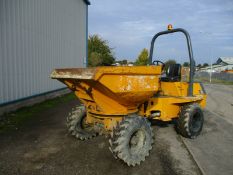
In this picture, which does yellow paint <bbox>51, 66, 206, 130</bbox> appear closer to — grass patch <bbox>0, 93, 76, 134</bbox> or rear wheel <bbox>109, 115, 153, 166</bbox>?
rear wheel <bbox>109, 115, 153, 166</bbox>

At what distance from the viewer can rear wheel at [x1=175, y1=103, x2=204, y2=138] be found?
593 centimetres

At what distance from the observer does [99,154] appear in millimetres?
5016

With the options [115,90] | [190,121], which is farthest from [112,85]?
[190,121]

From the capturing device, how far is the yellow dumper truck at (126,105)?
4237mm

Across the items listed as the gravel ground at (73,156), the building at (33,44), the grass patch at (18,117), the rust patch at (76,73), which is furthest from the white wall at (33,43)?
the rust patch at (76,73)

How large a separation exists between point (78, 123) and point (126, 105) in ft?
4.67

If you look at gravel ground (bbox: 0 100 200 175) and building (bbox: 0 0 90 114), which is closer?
gravel ground (bbox: 0 100 200 175)

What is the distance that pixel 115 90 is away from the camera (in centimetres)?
421

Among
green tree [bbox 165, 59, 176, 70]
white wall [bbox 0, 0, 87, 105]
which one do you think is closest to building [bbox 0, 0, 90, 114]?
white wall [bbox 0, 0, 87, 105]

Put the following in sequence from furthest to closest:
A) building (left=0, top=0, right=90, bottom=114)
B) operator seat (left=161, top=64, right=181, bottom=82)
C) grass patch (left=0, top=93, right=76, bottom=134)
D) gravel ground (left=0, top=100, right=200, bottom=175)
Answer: building (left=0, top=0, right=90, bottom=114)
grass patch (left=0, top=93, right=76, bottom=134)
operator seat (left=161, top=64, right=181, bottom=82)
gravel ground (left=0, top=100, right=200, bottom=175)

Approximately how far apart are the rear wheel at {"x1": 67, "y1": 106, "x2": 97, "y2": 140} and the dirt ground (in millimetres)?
154

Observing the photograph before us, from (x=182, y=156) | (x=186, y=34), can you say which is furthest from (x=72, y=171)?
(x=186, y=34)

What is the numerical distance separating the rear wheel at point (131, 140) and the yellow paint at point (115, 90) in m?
→ 0.38

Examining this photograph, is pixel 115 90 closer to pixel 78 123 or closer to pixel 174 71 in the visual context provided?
pixel 78 123
